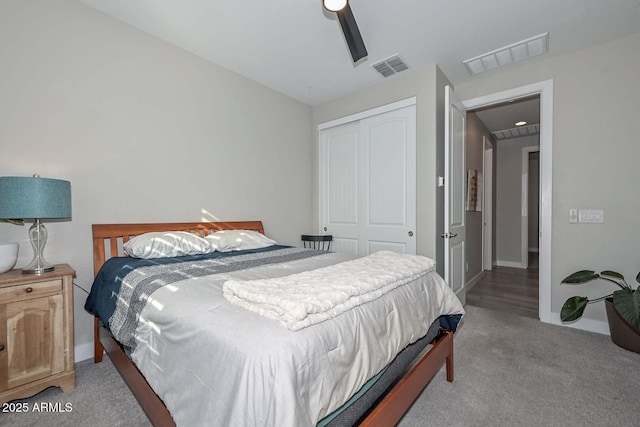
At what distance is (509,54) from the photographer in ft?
9.24

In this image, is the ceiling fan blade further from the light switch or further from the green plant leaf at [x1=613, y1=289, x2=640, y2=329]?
the green plant leaf at [x1=613, y1=289, x2=640, y2=329]

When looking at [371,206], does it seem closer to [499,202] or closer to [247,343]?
[247,343]

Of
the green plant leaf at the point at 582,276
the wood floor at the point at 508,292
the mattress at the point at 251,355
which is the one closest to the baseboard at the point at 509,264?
the wood floor at the point at 508,292

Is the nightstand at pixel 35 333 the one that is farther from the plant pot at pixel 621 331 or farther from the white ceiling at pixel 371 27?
the plant pot at pixel 621 331

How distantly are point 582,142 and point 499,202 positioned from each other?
3480 millimetres

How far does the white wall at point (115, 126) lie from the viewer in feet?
6.50

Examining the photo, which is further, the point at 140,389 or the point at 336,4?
the point at 336,4

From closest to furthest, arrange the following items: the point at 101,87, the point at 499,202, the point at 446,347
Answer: the point at 446,347 < the point at 101,87 < the point at 499,202

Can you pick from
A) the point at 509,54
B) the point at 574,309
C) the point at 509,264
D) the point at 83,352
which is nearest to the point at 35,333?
the point at 83,352

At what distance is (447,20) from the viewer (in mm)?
2330

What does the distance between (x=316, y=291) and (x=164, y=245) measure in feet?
5.14

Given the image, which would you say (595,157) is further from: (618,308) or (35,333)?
(35,333)

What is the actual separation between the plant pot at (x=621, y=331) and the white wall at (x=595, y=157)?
258 mm

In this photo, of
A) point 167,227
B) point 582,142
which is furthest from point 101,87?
point 582,142
